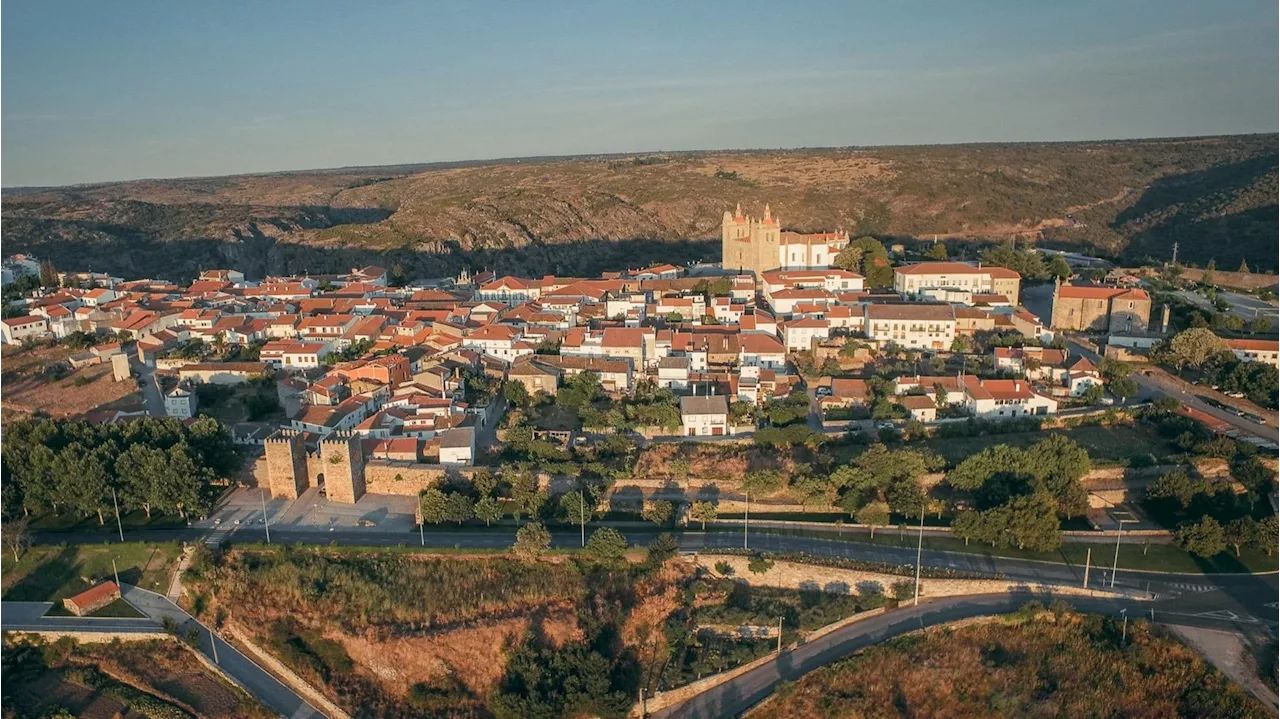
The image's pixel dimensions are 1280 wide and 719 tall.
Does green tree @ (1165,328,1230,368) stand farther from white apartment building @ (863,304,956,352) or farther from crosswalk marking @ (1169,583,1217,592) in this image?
crosswalk marking @ (1169,583,1217,592)

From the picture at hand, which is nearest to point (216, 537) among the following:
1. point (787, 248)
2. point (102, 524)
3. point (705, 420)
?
point (102, 524)

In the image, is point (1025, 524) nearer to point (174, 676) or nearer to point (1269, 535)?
point (1269, 535)

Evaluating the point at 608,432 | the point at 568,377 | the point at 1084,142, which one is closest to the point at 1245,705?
the point at 608,432

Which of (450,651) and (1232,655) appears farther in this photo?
(450,651)

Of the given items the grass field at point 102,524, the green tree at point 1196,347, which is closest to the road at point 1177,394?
the green tree at point 1196,347

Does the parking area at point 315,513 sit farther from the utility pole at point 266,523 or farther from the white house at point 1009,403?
the white house at point 1009,403

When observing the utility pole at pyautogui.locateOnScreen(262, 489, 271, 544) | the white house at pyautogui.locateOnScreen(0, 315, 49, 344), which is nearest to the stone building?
the utility pole at pyautogui.locateOnScreen(262, 489, 271, 544)
